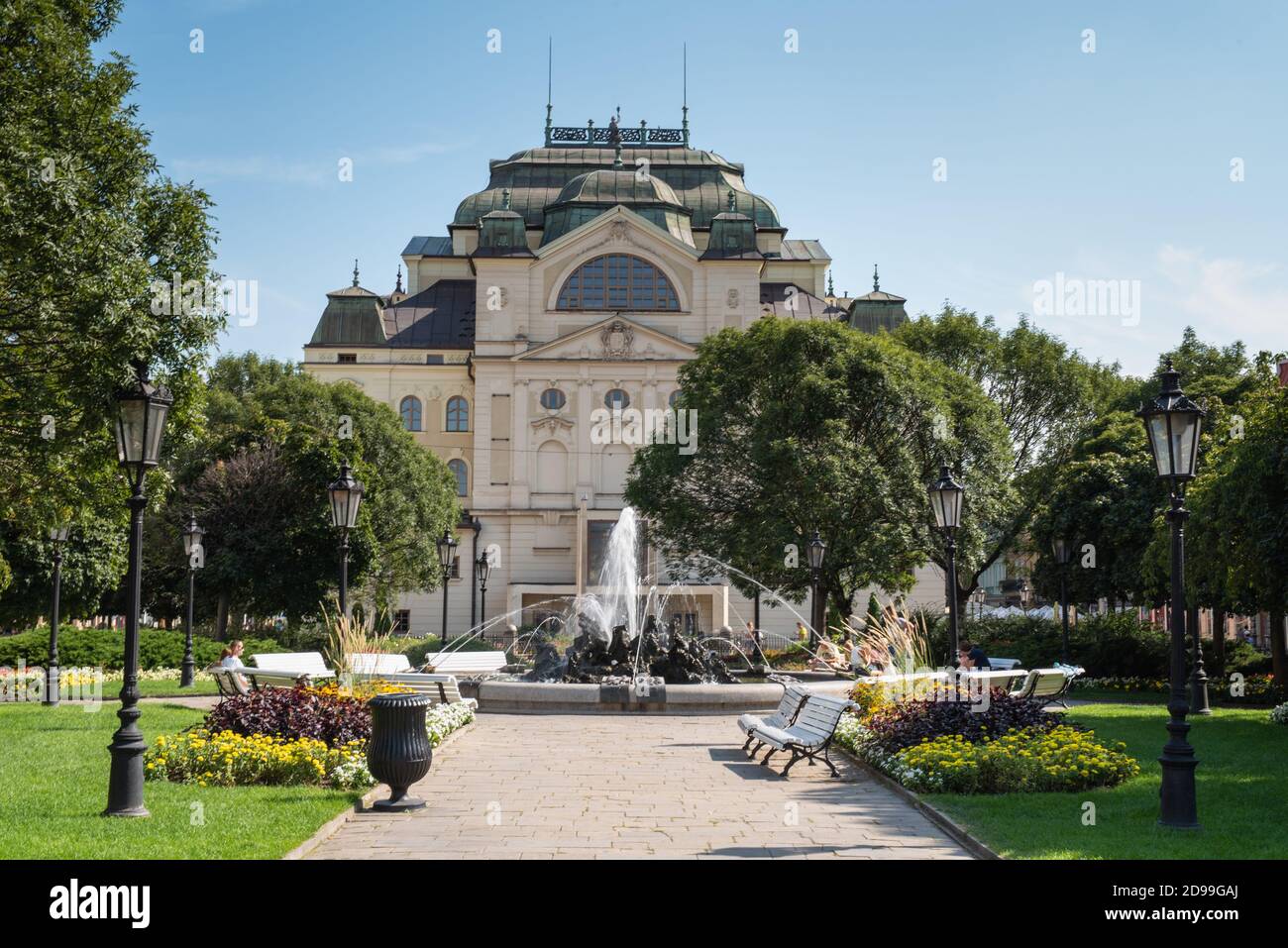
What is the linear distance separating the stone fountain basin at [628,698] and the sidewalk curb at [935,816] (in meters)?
7.02

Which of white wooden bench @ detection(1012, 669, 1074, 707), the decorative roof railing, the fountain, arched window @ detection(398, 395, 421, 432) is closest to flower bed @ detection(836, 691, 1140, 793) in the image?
white wooden bench @ detection(1012, 669, 1074, 707)

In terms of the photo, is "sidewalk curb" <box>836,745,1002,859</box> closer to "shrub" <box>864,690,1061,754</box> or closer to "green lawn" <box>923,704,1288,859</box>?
"green lawn" <box>923,704,1288,859</box>

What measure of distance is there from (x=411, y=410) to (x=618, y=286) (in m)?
12.9

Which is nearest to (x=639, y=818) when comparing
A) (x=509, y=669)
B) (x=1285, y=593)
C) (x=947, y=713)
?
(x=947, y=713)

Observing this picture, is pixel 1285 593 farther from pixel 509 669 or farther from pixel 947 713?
pixel 509 669

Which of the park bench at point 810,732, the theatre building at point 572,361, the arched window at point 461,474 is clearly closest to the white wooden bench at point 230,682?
the park bench at point 810,732

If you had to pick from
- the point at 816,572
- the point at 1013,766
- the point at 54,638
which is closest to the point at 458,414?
the point at 816,572

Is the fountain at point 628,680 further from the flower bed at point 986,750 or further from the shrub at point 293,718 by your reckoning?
the shrub at point 293,718

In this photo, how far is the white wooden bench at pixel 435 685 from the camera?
21.4 m

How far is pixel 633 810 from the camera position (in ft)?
40.5

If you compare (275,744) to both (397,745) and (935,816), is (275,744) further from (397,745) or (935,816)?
(935,816)

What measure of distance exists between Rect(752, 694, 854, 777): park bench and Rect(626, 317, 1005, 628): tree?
2196 cm

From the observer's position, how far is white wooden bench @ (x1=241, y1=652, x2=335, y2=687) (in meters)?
21.7
